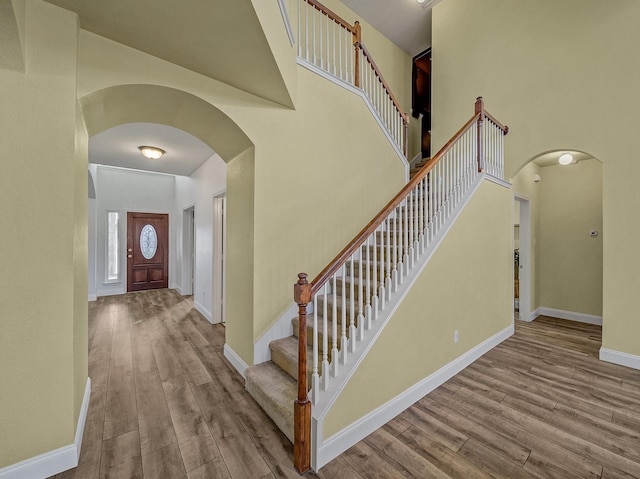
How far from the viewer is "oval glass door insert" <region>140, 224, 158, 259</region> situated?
736cm

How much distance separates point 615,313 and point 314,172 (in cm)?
386

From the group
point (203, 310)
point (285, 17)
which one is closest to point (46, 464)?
point (203, 310)

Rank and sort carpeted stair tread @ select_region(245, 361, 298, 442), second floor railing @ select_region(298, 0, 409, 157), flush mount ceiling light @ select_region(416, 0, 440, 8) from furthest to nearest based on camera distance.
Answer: flush mount ceiling light @ select_region(416, 0, 440, 8) → second floor railing @ select_region(298, 0, 409, 157) → carpeted stair tread @ select_region(245, 361, 298, 442)

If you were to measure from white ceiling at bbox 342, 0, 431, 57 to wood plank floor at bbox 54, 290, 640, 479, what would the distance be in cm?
585

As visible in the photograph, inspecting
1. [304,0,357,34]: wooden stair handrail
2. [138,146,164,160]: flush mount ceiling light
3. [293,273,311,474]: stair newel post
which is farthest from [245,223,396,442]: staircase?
[138,146,164,160]: flush mount ceiling light

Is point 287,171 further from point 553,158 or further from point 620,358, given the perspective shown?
point 553,158

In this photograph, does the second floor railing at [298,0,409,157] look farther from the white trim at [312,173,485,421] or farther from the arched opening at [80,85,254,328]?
the white trim at [312,173,485,421]

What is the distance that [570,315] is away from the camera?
16.5ft

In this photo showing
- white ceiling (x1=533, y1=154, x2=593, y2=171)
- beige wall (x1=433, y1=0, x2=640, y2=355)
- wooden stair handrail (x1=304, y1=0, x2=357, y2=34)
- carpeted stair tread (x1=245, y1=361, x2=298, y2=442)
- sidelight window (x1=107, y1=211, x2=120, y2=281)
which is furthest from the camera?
sidelight window (x1=107, y1=211, x2=120, y2=281)

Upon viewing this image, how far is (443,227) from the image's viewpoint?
108 inches

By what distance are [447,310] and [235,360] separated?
7.60ft

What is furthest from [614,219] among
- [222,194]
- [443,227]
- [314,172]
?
[222,194]

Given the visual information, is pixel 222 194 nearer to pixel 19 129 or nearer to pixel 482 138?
pixel 19 129

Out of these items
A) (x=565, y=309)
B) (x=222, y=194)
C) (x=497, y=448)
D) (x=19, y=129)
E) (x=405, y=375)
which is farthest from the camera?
(x=565, y=309)
